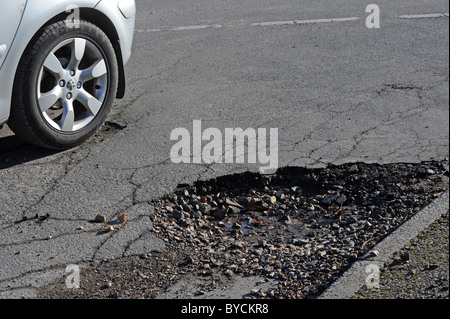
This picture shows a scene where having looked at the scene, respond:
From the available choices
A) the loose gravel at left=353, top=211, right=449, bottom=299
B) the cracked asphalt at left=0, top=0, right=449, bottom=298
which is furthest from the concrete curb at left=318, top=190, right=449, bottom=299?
the cracked asphalt at left=0, top=0, right=449, bottom=298

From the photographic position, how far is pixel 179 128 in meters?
5.84

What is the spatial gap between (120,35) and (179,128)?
34.9 inches

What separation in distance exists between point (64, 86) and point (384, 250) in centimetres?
269

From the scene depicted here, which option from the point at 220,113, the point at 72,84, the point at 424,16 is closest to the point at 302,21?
the point at 424,16

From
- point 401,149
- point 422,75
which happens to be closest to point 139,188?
point 401,149

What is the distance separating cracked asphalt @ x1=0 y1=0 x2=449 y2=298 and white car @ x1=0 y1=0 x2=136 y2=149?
9.1 inches

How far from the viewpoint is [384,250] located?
402cm

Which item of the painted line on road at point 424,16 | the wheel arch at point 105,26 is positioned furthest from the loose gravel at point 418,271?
the painted line on road at point 424,16

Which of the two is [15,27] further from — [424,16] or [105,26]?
[424,16]

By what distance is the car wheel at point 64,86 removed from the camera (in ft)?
16.8

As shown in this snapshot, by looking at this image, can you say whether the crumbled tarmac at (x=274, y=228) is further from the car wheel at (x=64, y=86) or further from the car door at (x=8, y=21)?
the car door at (x=8, y=21)

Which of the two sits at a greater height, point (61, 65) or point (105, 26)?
point (105, 26)

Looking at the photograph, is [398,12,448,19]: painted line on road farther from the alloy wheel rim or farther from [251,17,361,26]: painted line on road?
the alloy wheel rim
